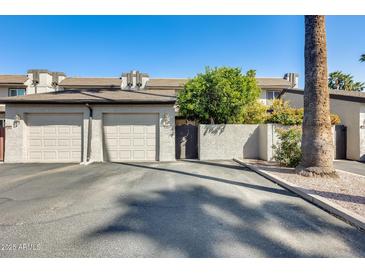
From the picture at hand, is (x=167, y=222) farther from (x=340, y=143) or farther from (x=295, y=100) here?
(x=295, y=100)

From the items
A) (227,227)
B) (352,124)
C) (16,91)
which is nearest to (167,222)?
(227,227)

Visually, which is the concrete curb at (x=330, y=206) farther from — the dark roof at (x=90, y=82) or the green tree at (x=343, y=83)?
the green tree at (x=343, y=83)

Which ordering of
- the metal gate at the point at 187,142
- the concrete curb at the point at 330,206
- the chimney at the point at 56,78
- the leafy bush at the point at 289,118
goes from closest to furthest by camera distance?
1. the concrete curb at the point at 330,206
2. the leafy bush at the point at 289,118
3. the metal gate at the point at 187,142
4. the chimney at the point at 56,78

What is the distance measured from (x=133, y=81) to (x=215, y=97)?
14.9m

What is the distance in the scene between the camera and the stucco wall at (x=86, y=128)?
946 centimetres

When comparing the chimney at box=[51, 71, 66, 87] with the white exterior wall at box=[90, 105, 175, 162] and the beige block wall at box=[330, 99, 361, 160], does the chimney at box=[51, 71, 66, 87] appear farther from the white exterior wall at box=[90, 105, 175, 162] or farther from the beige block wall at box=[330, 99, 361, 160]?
the beige block wall at box=[330, 99, 361, 160]

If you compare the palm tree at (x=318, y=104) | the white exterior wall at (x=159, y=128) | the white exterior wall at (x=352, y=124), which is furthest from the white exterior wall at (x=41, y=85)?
the white exterior wall at (x=352, y=124)

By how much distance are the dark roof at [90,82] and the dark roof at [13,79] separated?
3758 millimetres

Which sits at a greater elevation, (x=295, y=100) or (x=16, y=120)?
(x=295, y=100)

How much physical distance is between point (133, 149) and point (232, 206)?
6988mm

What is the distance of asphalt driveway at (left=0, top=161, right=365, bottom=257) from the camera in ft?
8.27

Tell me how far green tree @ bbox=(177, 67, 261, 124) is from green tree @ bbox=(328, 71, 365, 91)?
2488cm

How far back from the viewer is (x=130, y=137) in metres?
9.83
